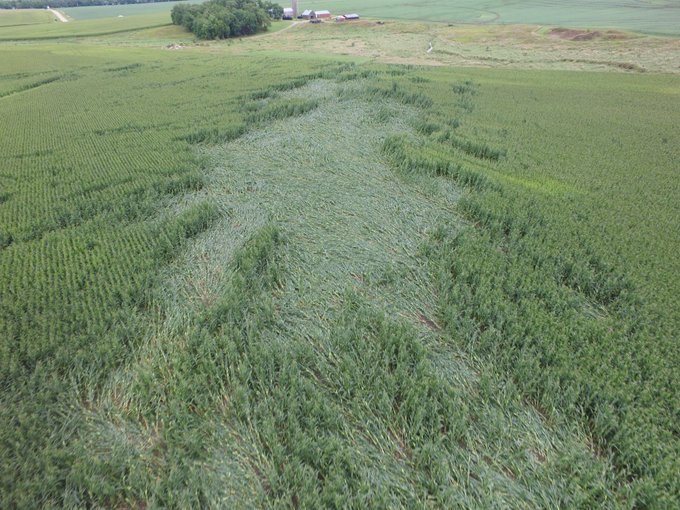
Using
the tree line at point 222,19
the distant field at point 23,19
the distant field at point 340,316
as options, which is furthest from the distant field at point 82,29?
the distant field at point 340,316

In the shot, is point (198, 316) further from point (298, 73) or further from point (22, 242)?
point (298, 73)

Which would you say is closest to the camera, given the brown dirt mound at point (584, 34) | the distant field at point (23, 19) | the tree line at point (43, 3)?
the brown dirt mound at point (584, 34)

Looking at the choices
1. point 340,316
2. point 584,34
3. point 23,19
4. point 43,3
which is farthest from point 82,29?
point 340,316

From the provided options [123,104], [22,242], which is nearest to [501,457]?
[22,242]

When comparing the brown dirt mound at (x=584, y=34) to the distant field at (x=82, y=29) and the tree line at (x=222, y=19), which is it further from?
the distant field at (x=82, y=29)

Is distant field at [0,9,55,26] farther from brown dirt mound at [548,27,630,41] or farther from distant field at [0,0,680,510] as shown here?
brown dirt mound at [548,27,630,41]

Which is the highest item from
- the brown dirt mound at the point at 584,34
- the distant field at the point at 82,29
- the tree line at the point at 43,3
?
the tree line at the point at 43,3

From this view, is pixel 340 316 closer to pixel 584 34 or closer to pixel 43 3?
pixel 584 34
